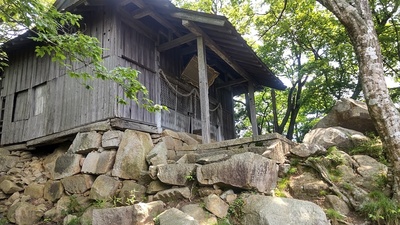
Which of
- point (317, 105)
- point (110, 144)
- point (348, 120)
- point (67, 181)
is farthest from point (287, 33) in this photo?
point (67, 181)

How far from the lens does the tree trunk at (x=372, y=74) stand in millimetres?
4815

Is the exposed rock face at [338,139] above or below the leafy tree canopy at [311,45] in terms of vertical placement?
below

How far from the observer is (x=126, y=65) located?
7555mm

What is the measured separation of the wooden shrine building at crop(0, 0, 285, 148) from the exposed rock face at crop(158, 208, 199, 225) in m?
2.86

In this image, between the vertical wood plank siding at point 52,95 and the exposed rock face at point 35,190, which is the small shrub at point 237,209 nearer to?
the vertical wood plank siding at point 52,95

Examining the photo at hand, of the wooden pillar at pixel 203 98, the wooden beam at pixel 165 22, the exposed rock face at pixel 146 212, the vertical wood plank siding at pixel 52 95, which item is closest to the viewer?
the exposed rock face at pixel 146 212

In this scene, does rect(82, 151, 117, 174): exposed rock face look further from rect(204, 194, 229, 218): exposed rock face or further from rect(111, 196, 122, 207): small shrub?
rect(204, 194, 229, 218): exposed rock face

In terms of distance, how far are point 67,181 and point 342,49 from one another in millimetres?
13127

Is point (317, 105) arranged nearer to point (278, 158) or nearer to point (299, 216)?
point (278, 158)

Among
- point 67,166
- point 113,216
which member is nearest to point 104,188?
point 67,166

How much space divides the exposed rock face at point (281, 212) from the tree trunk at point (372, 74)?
162 cm

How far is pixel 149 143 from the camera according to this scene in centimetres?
707

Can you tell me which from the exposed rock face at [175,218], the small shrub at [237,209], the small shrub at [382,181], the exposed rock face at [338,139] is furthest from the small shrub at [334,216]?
the exposed rock face at [338,139]

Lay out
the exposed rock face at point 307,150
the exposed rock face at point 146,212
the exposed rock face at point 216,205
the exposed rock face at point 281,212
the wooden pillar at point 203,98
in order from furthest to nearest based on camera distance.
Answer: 1. the wooden pillar at point 203,98
2. the exposed rock face at point 307,150
3. the exposed rock face at point 216,205
4. the exposed rock face at point 146,212
5. the exposed rock face at point 281,212
